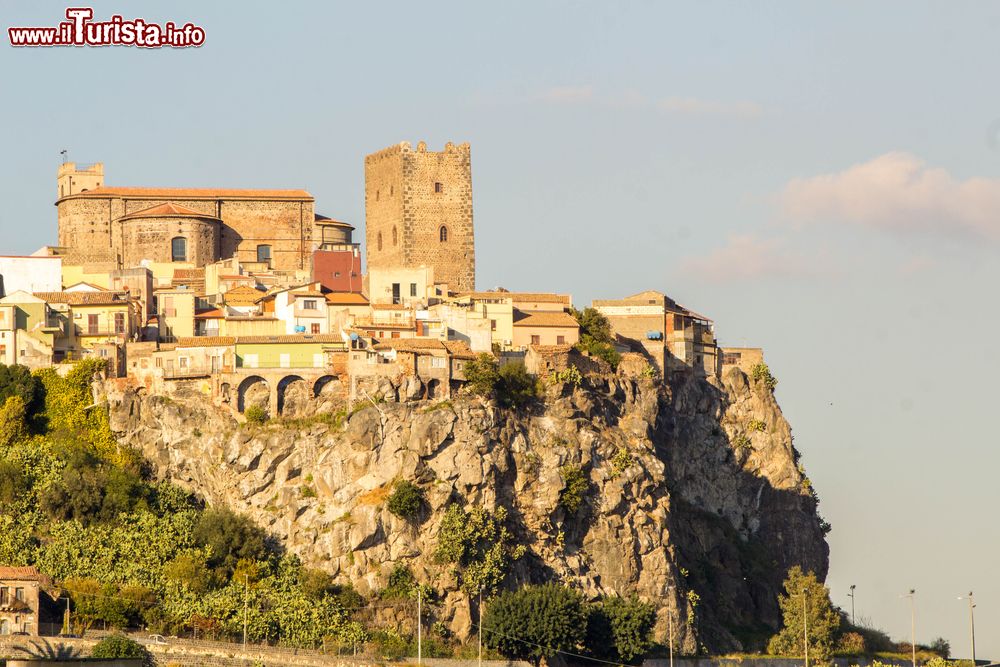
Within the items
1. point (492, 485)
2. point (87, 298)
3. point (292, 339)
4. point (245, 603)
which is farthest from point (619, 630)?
point (87, 298)

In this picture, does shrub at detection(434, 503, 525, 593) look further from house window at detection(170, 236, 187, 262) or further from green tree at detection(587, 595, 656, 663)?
house window at detection(170, 236, 187, 262)

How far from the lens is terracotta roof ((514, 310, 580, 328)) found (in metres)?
108

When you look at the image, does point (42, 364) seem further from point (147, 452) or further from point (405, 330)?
point (405, 330)

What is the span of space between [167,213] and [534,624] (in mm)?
36331

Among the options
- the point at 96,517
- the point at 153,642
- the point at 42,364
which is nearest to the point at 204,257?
the point at 42,364

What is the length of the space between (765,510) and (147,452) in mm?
32382

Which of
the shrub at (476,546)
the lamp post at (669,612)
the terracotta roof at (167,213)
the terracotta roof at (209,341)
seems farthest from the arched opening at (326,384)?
the terracotta roof at (167,213)

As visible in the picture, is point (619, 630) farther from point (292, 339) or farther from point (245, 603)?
point (292, 339)

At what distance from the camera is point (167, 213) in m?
121

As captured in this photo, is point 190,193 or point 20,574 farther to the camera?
point 190,193

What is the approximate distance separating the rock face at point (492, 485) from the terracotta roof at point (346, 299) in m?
9.55

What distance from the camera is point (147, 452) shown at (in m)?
100

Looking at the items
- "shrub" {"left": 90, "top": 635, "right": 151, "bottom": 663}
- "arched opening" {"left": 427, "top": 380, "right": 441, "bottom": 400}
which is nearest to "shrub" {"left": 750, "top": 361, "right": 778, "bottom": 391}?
"arched opening" {"left": 427, "top": 380, "right": 441, "bottom": 400}

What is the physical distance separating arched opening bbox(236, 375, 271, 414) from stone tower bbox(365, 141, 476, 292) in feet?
65.4
